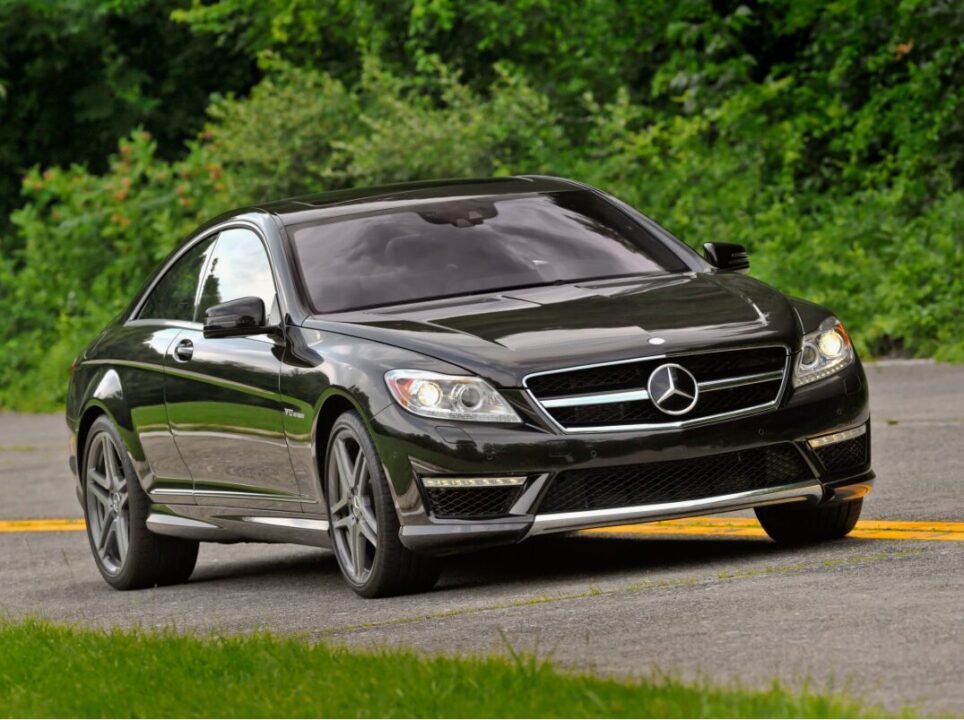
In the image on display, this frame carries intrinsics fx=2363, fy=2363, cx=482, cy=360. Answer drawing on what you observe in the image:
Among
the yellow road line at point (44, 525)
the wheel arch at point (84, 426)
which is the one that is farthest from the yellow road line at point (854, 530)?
the yellow road line at point (44, 525)

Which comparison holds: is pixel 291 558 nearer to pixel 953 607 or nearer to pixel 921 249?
pixel 953 607

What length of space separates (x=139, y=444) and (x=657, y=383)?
3190mm

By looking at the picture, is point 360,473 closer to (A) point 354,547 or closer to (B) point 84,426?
(A) point 354,547

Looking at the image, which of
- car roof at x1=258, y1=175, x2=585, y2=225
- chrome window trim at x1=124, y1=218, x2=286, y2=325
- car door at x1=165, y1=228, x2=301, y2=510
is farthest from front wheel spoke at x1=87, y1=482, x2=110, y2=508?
car roof at x1=258, y1=175, x2=585, y2=225

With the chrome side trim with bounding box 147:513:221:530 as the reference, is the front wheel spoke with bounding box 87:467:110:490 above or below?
below

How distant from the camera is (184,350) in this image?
10320 millimetres

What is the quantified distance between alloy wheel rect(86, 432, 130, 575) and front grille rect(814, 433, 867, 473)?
3.62 meters

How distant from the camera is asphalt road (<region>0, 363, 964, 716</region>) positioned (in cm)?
645

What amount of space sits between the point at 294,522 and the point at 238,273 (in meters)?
1.33

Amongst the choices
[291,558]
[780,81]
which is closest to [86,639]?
[291,558]

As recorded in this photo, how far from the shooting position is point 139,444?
1078 centimetres

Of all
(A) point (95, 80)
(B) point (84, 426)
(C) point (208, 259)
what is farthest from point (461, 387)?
(A) point (95, 80)

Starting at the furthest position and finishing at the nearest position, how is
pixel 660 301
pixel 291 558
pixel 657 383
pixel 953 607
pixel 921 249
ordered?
1. pixel 921 249
2. pixel 291 558
3. pixel 660 301
4. pixel 657 383
5. pixel 953 607

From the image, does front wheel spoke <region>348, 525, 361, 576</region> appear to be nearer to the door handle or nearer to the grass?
the grass
